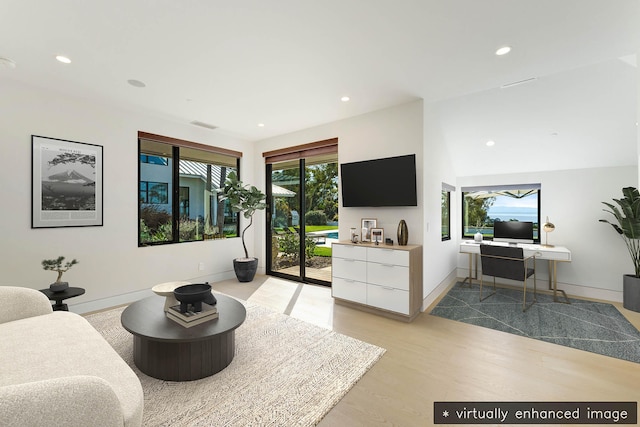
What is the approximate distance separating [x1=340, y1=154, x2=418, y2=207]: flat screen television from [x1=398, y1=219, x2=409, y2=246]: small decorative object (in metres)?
0.26

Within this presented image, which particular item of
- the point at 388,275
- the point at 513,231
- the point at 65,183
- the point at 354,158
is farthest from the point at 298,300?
the point at 513,231

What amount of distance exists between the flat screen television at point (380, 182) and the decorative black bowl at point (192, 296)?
232cm

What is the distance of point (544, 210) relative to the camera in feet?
14.5

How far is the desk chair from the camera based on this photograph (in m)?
3.60

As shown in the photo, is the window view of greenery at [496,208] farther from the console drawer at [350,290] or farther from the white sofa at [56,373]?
the white sofa at [56,373]

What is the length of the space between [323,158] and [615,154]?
4.03 meters

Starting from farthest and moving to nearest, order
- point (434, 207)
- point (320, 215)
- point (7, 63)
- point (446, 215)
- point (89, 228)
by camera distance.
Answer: point (320, 215)
point (446, 215)
point (434, 207)
point (89, 228)
point (7, 63)

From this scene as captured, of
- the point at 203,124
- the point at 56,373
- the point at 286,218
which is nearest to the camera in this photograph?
the point at 56,373

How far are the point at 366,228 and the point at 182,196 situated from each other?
2980mm

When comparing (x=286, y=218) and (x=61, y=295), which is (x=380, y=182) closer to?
(x=286, y=218)

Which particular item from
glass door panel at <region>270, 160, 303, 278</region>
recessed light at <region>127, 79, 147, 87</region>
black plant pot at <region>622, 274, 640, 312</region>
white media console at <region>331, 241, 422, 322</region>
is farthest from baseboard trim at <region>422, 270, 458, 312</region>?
recessed light at <region>127, 79, 147, 87</region>

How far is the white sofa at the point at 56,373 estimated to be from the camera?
91cm

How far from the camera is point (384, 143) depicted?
3.68 m

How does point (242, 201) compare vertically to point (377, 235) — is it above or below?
above
